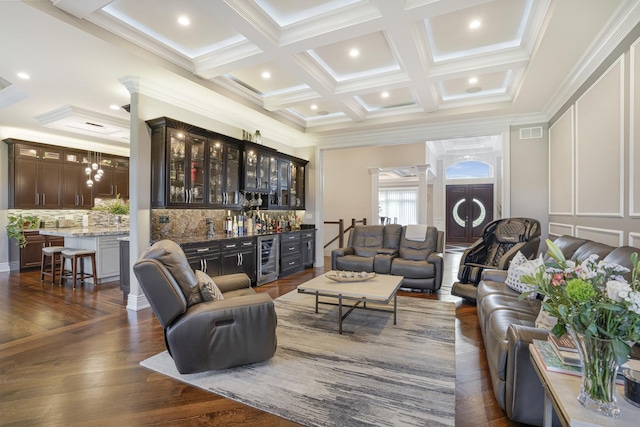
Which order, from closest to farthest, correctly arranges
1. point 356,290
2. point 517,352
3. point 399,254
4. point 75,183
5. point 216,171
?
point 517,352
point 356,290
point 216,171
point 399,254
point 75,183

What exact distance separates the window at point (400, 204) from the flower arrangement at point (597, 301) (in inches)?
488

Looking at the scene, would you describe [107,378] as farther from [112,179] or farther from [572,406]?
[112,179]

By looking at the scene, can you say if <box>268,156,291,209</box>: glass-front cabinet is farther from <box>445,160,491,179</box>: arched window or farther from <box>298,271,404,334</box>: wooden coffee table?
<box>445,160,491,179</box>: arched window

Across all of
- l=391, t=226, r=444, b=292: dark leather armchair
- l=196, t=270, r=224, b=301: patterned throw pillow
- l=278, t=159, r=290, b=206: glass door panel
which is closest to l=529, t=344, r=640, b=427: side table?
l=196, t=270, r=224, b=301: patterned throw pillow

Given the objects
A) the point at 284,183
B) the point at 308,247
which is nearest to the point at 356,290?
the point at 308,247

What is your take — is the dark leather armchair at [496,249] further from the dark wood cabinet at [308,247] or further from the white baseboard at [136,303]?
the white baseboard at [136,303]

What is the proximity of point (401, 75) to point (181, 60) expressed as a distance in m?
2.82

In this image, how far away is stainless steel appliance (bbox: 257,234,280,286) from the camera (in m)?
A: 5.18

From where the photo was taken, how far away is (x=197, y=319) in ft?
7.18

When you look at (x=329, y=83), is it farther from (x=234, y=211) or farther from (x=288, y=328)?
(x=288, y=328)

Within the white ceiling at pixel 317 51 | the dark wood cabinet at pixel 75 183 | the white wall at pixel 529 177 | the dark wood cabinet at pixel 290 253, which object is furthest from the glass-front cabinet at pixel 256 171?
the dark wood cabinet at pixel 75 183

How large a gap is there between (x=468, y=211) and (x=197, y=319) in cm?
1214

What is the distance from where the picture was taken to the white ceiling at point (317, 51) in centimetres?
271

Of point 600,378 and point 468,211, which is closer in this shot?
point 600,378
